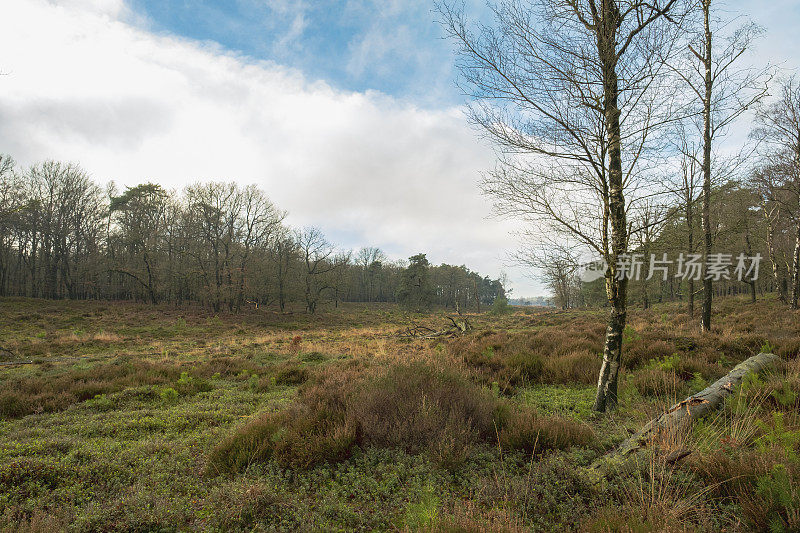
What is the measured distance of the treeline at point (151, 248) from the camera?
1359 inches

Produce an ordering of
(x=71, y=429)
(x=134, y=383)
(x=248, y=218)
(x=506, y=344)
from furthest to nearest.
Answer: (x=248, y=218) → (x=506, y=344) → (x=134, y=383) → (x=71, y=429)

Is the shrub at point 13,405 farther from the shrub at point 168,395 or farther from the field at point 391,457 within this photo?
the shrub at point 168,395

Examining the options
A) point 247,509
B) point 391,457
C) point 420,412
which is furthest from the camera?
point 420,412

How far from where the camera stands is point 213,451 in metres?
3.78

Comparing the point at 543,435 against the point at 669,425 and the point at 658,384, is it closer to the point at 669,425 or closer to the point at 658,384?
the point at 669,425

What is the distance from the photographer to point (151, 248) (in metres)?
35.7

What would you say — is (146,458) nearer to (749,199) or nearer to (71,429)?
(71,429)

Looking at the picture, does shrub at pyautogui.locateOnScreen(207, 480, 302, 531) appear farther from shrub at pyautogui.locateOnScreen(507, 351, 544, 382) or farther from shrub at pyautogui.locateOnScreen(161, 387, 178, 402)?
shrub at pyautogui.locateOnScreen(507, 351, 544, 382)

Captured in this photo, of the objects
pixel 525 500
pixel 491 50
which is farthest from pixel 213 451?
pixel 491 50

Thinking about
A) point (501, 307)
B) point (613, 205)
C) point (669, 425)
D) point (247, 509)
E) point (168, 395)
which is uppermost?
point (613, 205)

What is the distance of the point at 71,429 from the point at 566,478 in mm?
6793

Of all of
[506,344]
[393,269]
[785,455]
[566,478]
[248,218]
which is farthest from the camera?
[393,269]

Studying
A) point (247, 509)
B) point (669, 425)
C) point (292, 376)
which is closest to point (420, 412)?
point (247, 509)

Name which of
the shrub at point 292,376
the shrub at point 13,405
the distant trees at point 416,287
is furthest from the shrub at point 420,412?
the distant trees at point 416,287
